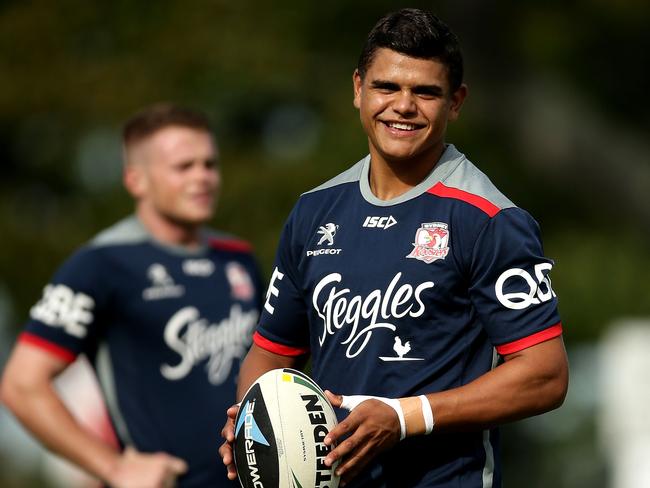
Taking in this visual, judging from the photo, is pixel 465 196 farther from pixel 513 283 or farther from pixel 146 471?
pixel 146 471

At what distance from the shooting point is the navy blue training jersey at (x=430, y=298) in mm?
4457

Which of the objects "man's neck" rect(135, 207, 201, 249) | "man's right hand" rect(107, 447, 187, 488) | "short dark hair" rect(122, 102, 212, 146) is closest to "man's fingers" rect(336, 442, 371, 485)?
"man's right hand" rect(107, 447, 187, 488)

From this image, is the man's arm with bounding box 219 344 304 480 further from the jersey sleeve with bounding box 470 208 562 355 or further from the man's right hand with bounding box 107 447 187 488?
the man's right hand with bounding box 107 447 187 488

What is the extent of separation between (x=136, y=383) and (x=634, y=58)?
15.3 metres

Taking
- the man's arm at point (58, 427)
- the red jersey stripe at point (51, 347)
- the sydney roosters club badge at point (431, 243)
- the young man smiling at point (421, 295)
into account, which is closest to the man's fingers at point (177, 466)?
the man's arm at point (58, 427)

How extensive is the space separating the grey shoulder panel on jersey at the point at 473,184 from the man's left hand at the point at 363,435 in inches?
31.5

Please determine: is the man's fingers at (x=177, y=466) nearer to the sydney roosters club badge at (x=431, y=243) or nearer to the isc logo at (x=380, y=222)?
the isc logo at (x=380, y=222)

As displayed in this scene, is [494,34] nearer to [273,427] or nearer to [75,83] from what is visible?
[75,83]

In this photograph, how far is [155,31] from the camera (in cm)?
1819

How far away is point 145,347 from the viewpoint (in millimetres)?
7207

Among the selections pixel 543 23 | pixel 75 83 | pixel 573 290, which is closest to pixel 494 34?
pixel 543 23

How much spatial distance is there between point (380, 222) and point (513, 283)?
0.54 metres

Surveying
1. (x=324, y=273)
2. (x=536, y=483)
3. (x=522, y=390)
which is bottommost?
(x=536, y=483)

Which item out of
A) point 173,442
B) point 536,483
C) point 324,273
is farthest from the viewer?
point 536,483
